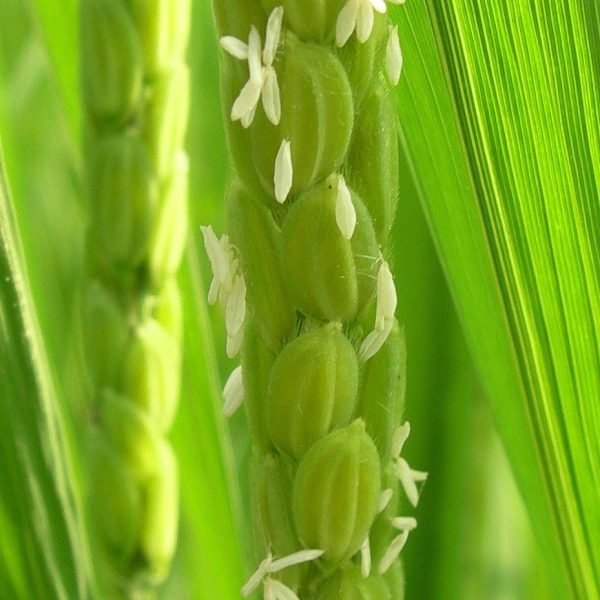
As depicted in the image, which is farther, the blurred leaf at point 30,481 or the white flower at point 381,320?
the blurred leaf at point 30,481

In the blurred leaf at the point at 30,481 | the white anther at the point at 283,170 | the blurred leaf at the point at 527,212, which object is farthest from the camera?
the blurred leaf at the point at 30,481

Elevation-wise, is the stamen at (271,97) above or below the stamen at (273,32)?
below

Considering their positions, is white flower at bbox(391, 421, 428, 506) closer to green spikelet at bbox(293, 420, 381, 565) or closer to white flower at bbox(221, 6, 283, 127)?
green spikelet at bbox(293, 420, 381, 565)

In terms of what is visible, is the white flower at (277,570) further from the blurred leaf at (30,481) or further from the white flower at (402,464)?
the blurred leaf at (30,481)

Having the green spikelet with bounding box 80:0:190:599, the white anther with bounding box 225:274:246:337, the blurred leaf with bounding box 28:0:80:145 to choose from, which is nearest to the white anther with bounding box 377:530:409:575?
the white anther with bounding box 225:274:246:337

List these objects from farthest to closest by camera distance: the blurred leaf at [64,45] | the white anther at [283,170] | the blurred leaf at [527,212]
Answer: the blurred leaf at [64,45] < the blurred leaf at [527,212] < the white anther at [283,170]

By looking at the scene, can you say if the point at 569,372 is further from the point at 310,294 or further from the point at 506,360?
the point at 310,294

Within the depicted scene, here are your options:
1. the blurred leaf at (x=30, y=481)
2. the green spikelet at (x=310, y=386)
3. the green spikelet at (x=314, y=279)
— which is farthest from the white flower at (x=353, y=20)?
the blurred leaf at (x=30, y=481)

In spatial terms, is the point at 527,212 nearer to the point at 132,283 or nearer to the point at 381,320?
the point at 381,320

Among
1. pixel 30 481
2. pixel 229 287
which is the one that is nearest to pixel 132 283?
pixel 30 481
